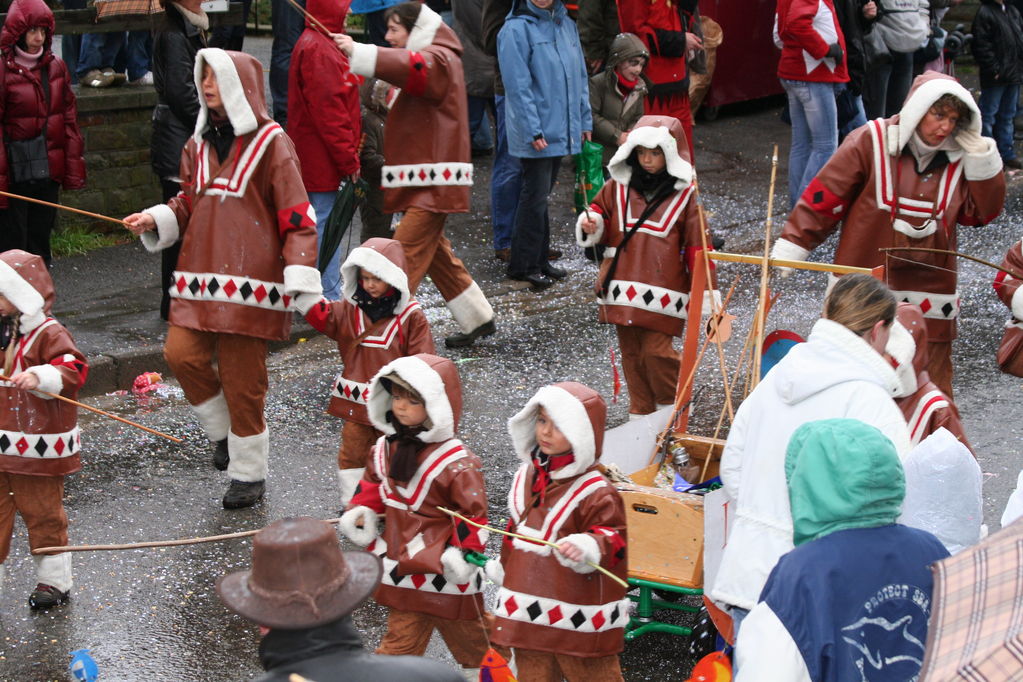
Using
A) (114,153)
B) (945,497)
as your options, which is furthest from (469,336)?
(945,497)

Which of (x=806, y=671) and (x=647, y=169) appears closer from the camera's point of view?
(x=806, y=671)

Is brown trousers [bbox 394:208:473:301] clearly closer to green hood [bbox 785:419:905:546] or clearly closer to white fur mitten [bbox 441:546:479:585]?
white fur mitten [bbox 441:546:479:585]

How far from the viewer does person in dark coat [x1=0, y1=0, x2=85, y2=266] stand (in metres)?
8.77

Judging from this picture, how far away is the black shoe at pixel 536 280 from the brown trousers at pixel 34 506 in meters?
4.84

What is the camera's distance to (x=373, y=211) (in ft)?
31.5

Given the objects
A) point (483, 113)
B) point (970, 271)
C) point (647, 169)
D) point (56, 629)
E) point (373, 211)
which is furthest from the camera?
point (483, 113)

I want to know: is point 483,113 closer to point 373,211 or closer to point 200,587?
point 373,211

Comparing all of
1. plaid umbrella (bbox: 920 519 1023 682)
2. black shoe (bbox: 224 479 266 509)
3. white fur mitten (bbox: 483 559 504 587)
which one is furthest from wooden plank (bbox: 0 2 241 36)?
plaid umbrella (bbox: 920 519 1023 682)

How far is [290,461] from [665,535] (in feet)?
8.65

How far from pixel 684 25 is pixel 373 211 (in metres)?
3.05

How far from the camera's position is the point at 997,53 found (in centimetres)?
1316

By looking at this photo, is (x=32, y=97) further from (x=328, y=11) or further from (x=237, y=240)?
(x=237, y=240)

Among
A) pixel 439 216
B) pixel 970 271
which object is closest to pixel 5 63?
pixel 439 216

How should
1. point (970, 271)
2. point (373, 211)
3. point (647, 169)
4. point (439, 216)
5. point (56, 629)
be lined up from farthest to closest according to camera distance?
point (970, 271) → point (373, 211) → point (439, 216) → point (647, 169) → point (56, 629)
